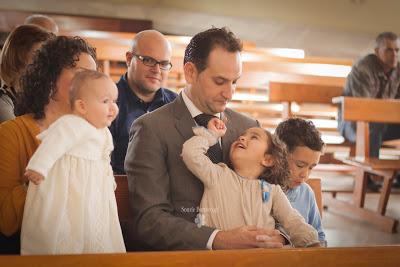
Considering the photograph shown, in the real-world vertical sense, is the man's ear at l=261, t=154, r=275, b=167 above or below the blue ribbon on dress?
above

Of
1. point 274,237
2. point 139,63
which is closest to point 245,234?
point 274,237

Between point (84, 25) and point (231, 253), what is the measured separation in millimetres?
6485

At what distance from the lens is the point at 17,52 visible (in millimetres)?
1575

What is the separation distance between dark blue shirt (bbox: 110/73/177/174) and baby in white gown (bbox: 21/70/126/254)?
3.29ft

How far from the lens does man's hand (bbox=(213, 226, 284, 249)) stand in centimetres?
122

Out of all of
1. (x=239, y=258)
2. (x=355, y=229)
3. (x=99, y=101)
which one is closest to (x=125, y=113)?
(x=99, y=101)

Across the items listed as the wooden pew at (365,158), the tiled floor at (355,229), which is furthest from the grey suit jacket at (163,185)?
the wooden pew at (365,158)

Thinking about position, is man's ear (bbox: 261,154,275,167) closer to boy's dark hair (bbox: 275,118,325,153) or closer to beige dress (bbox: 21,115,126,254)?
boy's dark hair (bbox: 275,118,325,153)

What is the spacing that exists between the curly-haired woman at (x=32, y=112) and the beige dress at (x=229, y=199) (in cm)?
38

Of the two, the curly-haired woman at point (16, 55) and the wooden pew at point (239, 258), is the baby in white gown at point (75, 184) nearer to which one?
the wooden pew at point (239, 258)

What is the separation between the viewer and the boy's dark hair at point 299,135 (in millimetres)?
1706

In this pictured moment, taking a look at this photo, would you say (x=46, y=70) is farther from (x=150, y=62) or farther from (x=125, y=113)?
(x=150, y=62)

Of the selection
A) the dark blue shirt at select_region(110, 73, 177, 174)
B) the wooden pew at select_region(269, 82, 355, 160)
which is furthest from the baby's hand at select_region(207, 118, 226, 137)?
the wooden pew at select_region(269, 82, 355, 160)

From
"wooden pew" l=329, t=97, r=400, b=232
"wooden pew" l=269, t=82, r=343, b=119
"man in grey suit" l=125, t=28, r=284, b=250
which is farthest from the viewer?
"wooden pew" l=269, t=82, r=343, b=119
